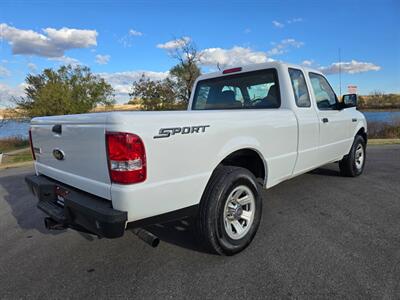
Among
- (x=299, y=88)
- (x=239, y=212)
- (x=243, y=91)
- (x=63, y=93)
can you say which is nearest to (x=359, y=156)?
(x=299, y=88)

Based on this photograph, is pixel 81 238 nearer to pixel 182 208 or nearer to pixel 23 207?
pixel 182 208

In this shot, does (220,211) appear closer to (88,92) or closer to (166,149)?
(166,149)

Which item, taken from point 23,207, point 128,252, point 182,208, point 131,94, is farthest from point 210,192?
point 131,94

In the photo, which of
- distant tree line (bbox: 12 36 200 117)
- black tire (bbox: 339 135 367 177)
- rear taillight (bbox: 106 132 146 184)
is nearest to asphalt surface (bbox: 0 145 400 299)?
rear taillight (bbox: 106 132 146 184)

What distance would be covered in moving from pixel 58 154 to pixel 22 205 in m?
2.95

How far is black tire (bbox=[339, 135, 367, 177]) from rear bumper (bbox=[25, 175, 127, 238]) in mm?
4898

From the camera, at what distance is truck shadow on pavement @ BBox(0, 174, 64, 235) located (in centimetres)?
428

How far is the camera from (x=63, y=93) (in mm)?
34344

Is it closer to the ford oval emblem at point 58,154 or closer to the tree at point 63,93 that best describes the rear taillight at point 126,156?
the ford oval emblem at point 58,154

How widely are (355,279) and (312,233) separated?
977mm

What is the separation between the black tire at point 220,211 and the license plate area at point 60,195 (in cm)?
130

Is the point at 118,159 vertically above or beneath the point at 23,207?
above

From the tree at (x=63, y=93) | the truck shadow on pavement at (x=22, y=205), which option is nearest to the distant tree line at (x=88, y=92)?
the tree at (x=63, y=93)

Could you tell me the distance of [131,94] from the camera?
136 feet
